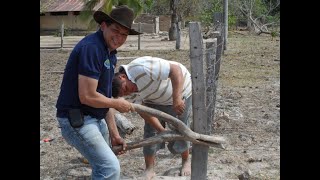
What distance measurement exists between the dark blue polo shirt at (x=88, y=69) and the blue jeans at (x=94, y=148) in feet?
0.33

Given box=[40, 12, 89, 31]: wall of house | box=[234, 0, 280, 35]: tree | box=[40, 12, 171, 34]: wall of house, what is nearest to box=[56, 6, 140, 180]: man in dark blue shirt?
box=[234, 0, 280, 35]: tree

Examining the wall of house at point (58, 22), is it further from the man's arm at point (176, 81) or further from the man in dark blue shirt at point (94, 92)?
the man in dark blue shirt at point (94, 92)

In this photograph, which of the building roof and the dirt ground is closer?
the dirt ground

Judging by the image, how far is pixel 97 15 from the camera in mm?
3721

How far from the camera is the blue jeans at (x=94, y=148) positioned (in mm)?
3568

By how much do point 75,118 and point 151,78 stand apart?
124 cm

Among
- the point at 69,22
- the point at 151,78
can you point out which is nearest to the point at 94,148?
the point at 151,78

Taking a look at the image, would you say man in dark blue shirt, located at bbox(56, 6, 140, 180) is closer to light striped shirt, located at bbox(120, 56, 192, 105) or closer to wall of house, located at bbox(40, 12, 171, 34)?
light striped shirt, located at bbox(120, 56, 192, 105)

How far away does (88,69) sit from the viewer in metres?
3.41

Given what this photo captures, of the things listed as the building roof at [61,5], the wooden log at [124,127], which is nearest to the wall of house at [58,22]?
the building roof at [61,5]

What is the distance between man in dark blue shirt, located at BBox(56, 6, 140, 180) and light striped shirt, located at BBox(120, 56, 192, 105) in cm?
83

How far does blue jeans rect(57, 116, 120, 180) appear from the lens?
3.57 m

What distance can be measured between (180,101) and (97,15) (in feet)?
4.41
